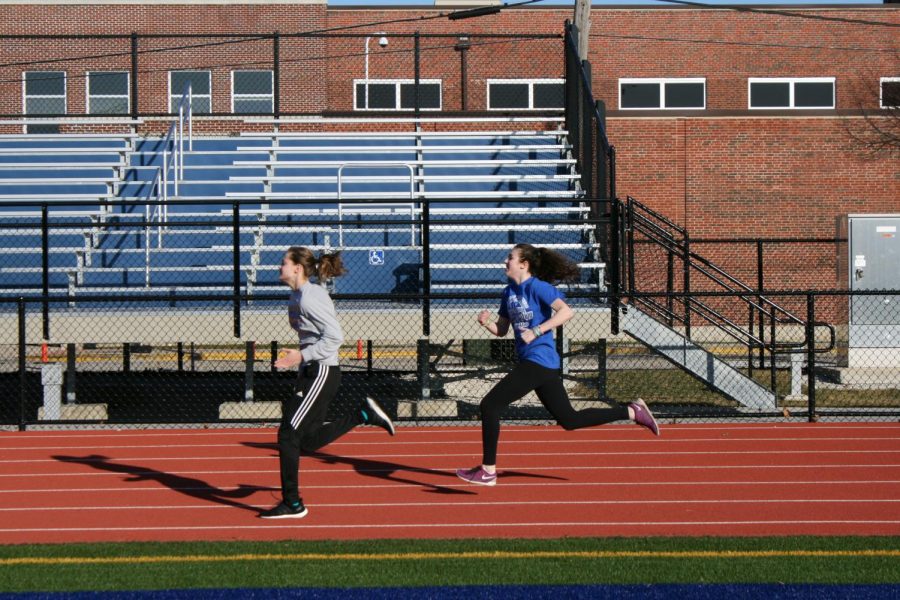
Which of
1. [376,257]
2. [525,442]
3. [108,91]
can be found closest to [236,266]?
[376,257]

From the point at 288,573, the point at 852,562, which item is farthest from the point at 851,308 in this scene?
the point at 288,573

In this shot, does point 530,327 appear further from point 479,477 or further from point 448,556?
point 448,556

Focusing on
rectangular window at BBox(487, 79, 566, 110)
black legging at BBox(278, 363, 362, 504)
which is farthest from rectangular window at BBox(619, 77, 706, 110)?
black legging at BBox(278, 363, 362, 504)

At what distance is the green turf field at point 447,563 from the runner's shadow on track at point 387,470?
6.79 ft

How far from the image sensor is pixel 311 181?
2000cm

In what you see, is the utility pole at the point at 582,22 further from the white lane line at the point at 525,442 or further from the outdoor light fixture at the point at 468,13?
the white lane line at the point at 525,442

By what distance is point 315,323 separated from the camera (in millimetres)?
8391

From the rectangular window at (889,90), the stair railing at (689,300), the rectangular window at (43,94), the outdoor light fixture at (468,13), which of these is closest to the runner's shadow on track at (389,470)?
the stair railing at (689,300)

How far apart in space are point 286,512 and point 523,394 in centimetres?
193

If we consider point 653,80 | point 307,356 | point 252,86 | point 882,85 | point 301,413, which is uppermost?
point 653,80

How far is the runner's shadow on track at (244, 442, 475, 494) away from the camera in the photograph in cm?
1001

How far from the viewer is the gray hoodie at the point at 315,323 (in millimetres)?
8367

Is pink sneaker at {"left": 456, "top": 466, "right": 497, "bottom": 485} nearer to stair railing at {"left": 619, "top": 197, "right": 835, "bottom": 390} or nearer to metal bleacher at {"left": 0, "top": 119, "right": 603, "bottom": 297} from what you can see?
stair railing at {"left": 619, "top": 197, "right": 835, "bottom": 390}

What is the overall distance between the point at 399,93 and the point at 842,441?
71.6ft
